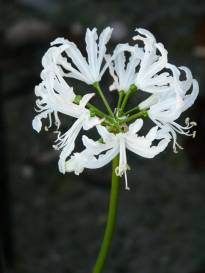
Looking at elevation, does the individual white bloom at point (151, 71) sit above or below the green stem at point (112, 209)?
above

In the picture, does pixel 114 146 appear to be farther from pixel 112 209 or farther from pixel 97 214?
pixel 97 214

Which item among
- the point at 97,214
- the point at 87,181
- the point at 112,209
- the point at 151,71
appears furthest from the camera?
the point at 87,181

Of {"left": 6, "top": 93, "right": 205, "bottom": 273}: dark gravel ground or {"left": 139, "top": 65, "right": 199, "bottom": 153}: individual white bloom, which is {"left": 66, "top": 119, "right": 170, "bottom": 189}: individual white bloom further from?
{"left": 6, "top": 93, "right": 205, "bottom": 273}: dark gravel ground

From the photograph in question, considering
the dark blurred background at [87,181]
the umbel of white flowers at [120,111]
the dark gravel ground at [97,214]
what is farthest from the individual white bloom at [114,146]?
the dark gravel ground at [97,214]

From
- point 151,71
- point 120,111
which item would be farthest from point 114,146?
point 151,71

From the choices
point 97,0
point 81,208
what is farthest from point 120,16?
point 81,208

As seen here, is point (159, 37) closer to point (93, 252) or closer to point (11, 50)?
point (11, 50)

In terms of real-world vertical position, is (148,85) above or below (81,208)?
above

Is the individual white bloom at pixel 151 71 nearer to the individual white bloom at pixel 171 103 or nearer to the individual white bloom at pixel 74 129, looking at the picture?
the individual white bloom at pixel 171 103
